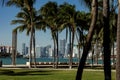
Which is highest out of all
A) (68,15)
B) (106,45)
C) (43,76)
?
(68,15)

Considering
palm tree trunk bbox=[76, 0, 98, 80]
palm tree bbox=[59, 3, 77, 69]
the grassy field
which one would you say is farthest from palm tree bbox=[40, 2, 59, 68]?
palm tree trunk bbox=[76, 0, 98, 80]

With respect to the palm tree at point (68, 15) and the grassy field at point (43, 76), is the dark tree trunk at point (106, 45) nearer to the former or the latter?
the grassy field at point (43, 76)

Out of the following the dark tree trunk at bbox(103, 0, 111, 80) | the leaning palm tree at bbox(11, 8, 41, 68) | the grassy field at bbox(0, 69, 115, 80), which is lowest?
the grassy field at bbox(0, 69, 115, 80)

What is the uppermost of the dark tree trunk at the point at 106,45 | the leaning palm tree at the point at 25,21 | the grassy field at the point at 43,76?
the leaning palm tree at the point at 25,21

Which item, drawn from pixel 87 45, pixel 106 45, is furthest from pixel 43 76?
pixel 106 45

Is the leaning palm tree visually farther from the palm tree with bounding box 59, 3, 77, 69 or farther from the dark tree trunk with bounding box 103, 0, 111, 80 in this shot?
the dark tree trunk with bounding box 103, 0, 111, 80

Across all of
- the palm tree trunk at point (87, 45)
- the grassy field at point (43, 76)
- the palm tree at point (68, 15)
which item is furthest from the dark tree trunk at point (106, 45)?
the palm tree at point (68, 15)

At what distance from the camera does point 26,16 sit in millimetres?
62844

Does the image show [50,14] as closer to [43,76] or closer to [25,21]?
[25,21]

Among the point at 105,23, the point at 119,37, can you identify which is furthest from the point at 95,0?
the point at 119,37

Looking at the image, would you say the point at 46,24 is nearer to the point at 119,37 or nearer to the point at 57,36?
the point at 57,36

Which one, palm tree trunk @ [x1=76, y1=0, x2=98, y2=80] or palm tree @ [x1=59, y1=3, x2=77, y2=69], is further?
palm tree @ [x1=59, y1=3, x2=77, y2=69]

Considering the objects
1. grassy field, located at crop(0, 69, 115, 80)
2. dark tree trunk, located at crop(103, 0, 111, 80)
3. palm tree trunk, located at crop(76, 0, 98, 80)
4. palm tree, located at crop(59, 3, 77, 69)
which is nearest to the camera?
dark tree trunk, located at crop(103, 0, 111, 80)

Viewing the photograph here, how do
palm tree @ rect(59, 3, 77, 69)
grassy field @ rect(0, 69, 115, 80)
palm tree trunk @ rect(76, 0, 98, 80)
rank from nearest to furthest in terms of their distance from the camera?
palm tree trunk @ rect(76, 0, 98, 80)
grassy field @ rect(0, 69, 115, 80)
palm tree @ rect(59, 3, 77, 69)
